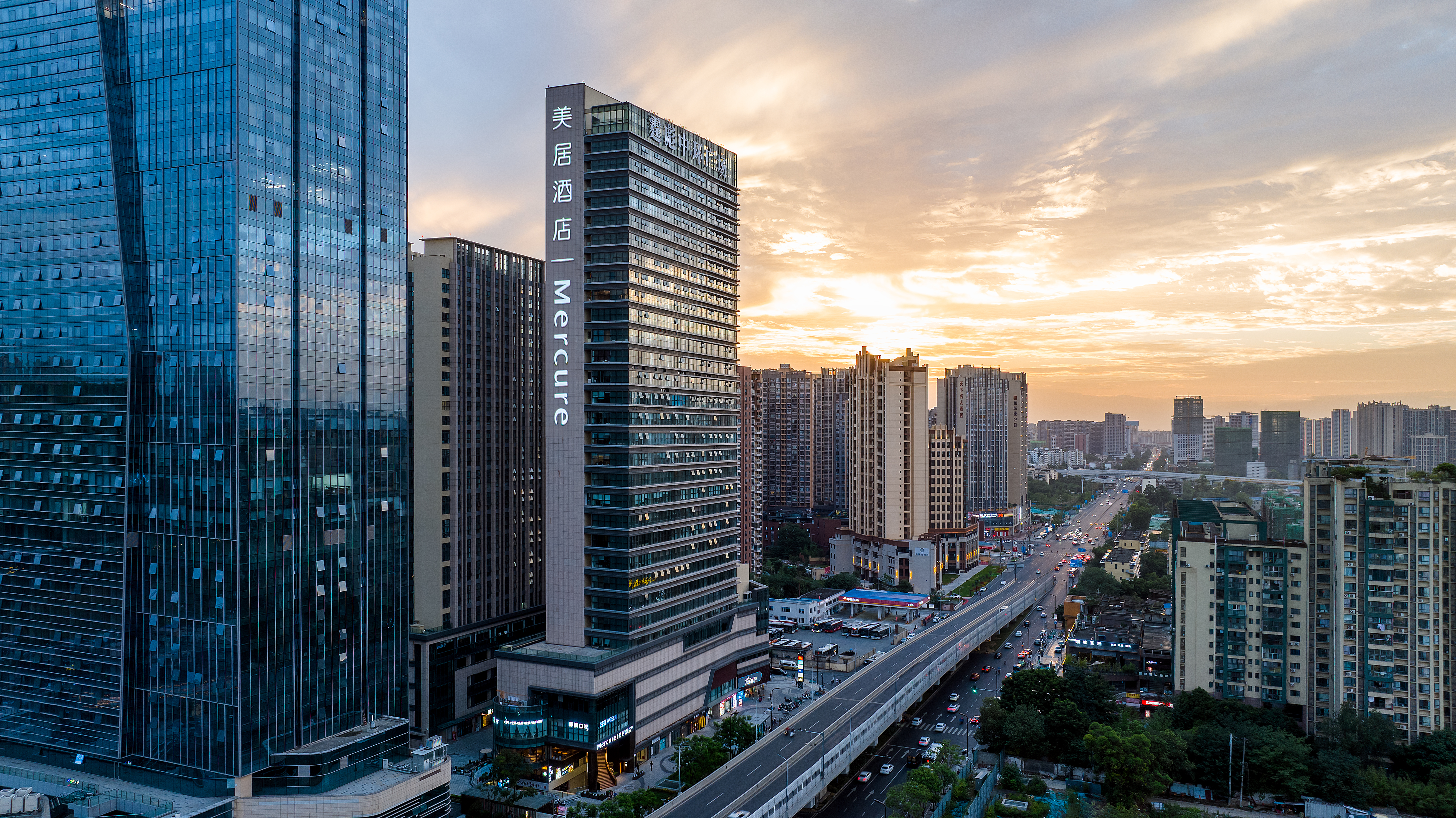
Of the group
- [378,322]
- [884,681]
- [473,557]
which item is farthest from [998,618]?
[378,322]

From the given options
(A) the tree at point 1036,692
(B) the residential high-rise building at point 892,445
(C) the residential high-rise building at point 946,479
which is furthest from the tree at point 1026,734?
(C) the residential high-rise building at point 946,479

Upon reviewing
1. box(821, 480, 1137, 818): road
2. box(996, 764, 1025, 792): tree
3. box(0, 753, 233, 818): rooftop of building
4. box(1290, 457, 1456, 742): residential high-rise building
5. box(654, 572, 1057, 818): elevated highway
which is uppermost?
box(1290, 457, 1456, 742): residential high-rise building

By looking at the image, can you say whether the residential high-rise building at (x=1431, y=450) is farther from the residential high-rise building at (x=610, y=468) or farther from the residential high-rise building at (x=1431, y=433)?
the residential high-rise building at (x=610, y=468)

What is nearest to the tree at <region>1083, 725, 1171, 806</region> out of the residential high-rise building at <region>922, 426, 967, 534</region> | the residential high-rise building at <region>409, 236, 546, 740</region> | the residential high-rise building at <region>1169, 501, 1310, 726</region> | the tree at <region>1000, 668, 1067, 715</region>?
the tree at <region>1000, 668, 1067, 715</region>

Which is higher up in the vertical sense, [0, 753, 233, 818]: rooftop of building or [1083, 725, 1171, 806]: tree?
[0, 753, 233, 818]: rooftop of building

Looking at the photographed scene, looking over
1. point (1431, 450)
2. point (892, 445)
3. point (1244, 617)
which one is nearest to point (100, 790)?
point (1244, 617)

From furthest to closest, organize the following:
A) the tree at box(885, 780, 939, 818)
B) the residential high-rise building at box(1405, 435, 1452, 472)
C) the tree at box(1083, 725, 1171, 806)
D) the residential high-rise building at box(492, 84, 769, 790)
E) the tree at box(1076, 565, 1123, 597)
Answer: the residential high-rise building at box(1405, 435, 1452, 472) < the tree at box(1076, 565, 1123, 597) < the residential high-rise building at box(492, 84, 769, 790) < the tree at box(1083, 725, 1171, 806) < the tree at box(885, 780, 939, 818)

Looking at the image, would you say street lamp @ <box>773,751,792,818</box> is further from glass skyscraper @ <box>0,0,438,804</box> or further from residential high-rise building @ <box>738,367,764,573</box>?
residential high-rise building @ <box>738,367,764,573</box>
